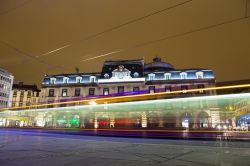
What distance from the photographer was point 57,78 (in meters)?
63.2

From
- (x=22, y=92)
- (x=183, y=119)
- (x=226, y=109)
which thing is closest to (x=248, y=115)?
(x=226, y=109)

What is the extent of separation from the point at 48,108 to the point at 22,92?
229 feet

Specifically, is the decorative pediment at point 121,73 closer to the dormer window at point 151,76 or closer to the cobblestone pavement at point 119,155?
the dormer window at point 151,76

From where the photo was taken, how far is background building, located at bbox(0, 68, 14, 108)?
272 feet

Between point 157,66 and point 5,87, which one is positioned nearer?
point 157,66

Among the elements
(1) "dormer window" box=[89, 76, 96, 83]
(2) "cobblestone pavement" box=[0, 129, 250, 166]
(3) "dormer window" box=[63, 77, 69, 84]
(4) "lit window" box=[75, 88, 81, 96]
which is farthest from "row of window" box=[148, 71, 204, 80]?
(2) "cobblestone pavement" box=[0, 129, 250, 166]

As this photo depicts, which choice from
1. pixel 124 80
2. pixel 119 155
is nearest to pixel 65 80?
pixel 124 80

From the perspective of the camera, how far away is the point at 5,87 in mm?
84688

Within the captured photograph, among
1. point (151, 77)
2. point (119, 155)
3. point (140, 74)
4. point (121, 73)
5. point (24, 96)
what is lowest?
point (119, 155)

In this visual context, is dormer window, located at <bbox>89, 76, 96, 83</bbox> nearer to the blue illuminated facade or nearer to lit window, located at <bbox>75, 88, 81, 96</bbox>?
the blue illuminated facade

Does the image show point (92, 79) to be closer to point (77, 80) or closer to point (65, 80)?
point (77, 80)

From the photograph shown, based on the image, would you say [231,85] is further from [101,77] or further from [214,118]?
[101,77]

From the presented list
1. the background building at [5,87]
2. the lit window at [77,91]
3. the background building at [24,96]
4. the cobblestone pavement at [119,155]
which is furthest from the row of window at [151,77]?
the cobblestone pavement at [119,155]

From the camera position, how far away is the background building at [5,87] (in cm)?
8284
